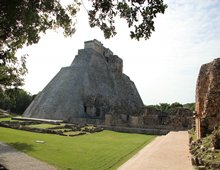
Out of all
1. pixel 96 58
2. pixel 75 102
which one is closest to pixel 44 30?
pixel 75 102

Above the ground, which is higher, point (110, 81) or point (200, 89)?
point (110, 81)

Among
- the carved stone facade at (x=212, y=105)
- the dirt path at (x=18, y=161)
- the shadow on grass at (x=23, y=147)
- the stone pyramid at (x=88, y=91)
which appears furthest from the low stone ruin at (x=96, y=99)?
the dirt path at (x=18, y=161)

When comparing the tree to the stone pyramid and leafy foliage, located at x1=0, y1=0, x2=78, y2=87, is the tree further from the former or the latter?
the stone pyramid

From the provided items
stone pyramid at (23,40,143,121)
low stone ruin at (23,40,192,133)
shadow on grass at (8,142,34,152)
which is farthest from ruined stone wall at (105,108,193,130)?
shadow on grass at (8,142,34,152)

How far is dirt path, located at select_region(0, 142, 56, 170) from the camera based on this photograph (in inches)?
417

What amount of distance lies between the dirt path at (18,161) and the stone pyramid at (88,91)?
84.0 ft

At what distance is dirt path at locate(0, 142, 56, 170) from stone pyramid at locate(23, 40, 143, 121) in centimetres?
2559

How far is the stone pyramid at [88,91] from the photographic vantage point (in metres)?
43.9

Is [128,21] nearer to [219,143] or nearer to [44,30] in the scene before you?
[44,30]

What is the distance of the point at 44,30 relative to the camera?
10531mm

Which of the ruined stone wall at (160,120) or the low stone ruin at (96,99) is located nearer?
the ruined stone wall at (160,120)

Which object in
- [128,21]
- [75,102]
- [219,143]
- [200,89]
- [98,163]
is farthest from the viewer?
[75,102]

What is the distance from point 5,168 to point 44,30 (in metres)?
4.64

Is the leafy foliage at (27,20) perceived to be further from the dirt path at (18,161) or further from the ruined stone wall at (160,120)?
the ruined stone wall at (160,120)
